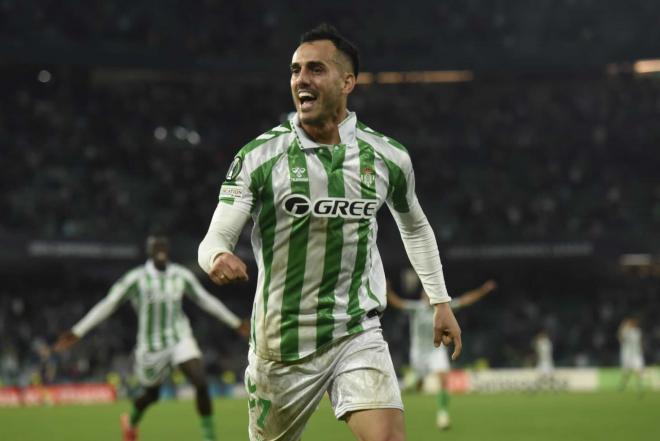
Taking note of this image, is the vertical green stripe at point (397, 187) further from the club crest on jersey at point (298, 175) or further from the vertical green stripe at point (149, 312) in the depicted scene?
the vertical green stripe at point (149, 312)

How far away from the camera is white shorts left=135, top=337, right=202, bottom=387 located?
490 inches

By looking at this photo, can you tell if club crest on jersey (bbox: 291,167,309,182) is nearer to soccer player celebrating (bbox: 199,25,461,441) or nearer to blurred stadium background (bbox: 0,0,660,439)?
soccer player celebrating (bbox: 199,25,461,441)

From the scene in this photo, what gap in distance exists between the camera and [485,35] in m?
43.6

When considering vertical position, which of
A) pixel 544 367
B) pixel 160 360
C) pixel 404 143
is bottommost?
pixel 544 367

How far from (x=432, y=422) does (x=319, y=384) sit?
12729mm

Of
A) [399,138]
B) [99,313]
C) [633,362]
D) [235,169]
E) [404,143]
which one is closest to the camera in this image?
[235,169]

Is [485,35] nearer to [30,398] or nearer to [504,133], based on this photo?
[504,133]

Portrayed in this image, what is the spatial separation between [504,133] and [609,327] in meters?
9.03

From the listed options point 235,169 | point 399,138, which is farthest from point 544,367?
point 235,169

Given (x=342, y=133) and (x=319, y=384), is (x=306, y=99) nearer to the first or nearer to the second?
(x=342, y=133)

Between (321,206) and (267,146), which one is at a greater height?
(267,146)

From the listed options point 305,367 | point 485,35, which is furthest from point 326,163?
point 485,35

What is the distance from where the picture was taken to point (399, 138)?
41.5 meters

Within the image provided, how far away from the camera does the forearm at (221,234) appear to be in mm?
4758
